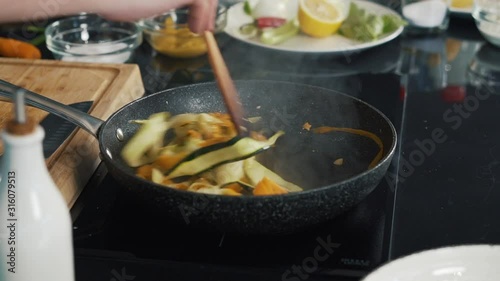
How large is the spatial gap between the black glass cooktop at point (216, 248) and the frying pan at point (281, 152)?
0.04m

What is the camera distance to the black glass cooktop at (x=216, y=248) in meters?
0.97

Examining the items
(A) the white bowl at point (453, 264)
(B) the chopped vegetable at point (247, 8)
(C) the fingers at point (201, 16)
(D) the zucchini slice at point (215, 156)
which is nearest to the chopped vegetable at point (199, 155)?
(D) the zucchini slice at point (215, 156)

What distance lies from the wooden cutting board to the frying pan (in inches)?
2.9

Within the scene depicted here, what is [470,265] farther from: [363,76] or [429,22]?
[429,22]

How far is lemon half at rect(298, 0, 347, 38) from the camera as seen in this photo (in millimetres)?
1793

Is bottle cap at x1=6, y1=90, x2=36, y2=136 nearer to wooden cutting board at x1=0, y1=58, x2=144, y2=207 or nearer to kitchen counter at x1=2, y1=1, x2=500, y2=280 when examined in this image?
kitchen counter at x1=2, y1=1, x2=500, y2=280

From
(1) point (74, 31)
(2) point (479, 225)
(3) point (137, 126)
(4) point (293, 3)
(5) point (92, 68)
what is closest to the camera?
(2) point (479, 225)

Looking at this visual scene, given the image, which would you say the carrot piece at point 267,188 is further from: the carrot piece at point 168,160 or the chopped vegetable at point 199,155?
the carrot piece at point 168,160

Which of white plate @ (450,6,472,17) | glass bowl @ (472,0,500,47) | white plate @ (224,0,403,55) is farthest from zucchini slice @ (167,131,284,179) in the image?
white plate @ (450,6,472,17)

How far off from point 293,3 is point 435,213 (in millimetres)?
961

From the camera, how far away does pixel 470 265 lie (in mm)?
842

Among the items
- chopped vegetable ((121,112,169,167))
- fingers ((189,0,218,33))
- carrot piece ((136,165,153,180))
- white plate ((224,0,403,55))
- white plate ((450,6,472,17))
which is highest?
fingers ((189,0,218,33))

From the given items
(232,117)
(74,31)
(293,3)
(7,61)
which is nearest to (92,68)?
(7,61)

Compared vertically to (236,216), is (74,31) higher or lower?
lower
